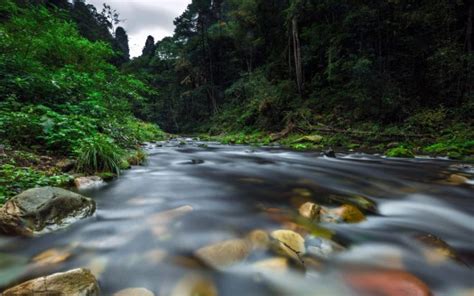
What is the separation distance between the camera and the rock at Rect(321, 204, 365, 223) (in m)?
2.96

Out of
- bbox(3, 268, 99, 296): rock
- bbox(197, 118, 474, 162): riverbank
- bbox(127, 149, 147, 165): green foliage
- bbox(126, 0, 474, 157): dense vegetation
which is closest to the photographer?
bbox(3, 268, 99, 296): rock

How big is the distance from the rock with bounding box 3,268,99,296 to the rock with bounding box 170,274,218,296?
51 cm

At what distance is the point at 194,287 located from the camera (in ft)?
6.30

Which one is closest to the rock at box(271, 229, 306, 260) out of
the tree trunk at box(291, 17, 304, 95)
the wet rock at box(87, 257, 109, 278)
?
the wet rock at box(87, 257, 109, 278)

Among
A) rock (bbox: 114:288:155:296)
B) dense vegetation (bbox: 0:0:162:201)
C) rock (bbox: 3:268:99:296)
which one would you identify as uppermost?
dense vegetation (bbox: 0:0:162:201)

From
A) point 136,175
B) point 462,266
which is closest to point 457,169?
point 462,266

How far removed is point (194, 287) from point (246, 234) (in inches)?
→ 34.5

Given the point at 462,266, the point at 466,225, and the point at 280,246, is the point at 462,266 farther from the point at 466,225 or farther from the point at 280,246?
the point at 280,246

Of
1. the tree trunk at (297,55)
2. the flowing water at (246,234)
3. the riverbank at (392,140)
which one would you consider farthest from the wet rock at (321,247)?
the tree trunk at (297,55)

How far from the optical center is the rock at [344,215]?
9.71ft

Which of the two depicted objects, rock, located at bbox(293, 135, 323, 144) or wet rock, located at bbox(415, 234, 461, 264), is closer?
wet rock, located at bbox(415, 234, 461, 264)

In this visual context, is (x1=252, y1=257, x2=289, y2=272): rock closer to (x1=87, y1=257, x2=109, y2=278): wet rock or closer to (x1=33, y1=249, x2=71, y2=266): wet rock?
(x1=87, y1=257, x2=109, y2=278): wet rock

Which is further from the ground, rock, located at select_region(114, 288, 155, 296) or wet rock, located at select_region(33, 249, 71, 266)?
wet rock, located at select_region(33, 249, 71, 266)

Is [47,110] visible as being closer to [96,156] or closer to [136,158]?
[96,156]
